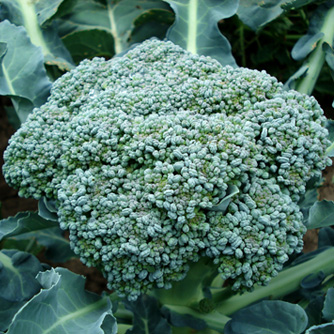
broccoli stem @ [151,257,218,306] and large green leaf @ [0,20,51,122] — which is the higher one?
large green leaf @ [0,20,51,122]

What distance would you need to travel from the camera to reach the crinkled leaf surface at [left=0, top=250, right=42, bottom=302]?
1224 mm

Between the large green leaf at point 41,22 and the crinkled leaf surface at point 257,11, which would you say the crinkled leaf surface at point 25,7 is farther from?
the crinkled leaf surface at point 257,11

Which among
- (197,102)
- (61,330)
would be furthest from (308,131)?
(61,330)

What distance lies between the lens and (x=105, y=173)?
1037 millimetres

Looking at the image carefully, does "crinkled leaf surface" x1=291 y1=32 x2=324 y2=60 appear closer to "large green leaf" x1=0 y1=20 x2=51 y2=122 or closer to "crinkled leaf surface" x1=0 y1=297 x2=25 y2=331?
"large green leaf" x1=0 y1=20 x2=51 y2=122

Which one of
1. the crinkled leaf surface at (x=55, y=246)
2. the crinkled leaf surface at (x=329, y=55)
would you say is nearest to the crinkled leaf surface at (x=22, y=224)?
the crinkled leaf surface at (x=55, y=246)

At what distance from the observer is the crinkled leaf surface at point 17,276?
122 cm

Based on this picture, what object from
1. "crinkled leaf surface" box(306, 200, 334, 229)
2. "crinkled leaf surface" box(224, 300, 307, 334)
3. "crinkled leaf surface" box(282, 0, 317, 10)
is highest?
"crinkled leaf surface" box(282, 0, 317, 10)

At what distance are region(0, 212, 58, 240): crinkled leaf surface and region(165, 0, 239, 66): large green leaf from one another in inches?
30.3

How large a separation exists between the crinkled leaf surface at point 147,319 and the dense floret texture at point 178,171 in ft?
0.64

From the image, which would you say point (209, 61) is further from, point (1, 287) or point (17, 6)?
point (1, 287)

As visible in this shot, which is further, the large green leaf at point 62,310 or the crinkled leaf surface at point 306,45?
the crinkled leaf surface at point 306,45

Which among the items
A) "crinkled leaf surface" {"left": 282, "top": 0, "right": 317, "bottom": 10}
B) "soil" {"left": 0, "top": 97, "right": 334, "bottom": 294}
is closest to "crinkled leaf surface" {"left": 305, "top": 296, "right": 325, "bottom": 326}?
"soil" {"left": 0, "top": 97, "right": 334, "bottom": 294}

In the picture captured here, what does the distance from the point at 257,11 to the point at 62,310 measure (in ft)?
4.18
